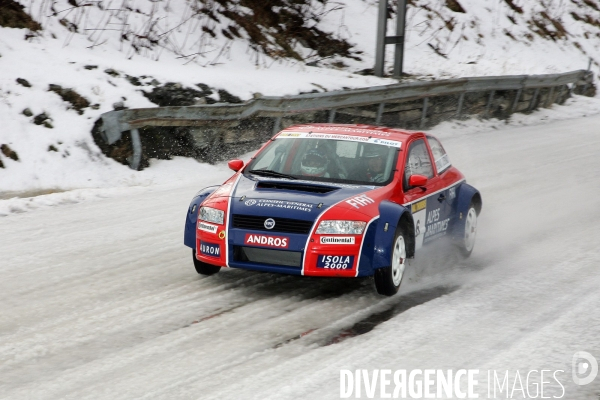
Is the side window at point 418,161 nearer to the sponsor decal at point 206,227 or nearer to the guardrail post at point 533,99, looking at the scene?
the sponsor decal at point 206,227

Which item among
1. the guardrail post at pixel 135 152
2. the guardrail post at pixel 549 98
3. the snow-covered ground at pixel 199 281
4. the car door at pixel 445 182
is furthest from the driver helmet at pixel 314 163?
the guardrail post at pixel 549 98

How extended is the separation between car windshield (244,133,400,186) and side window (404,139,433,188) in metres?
0.18

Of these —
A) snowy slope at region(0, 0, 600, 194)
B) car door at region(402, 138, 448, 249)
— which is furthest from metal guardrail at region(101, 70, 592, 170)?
car door at region(402, 138, 448, 249)

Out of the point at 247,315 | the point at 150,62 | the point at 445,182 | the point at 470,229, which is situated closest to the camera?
the point at 247,315

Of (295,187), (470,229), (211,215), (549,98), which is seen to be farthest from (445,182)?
(549,98)

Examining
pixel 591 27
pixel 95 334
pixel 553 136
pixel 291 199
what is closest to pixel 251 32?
pixel 553 136

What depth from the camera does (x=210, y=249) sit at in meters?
7.44

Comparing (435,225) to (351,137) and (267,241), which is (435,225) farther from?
(267,241)

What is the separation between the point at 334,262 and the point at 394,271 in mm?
674

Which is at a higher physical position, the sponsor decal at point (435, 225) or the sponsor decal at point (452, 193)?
the sponsor decal at point (452, 193)

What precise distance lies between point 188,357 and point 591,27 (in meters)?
34.8

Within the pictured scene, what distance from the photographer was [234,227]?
7.31m

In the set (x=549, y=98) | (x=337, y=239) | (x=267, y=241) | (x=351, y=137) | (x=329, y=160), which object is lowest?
(x=549, y=98)

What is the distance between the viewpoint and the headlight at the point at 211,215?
7.41m
